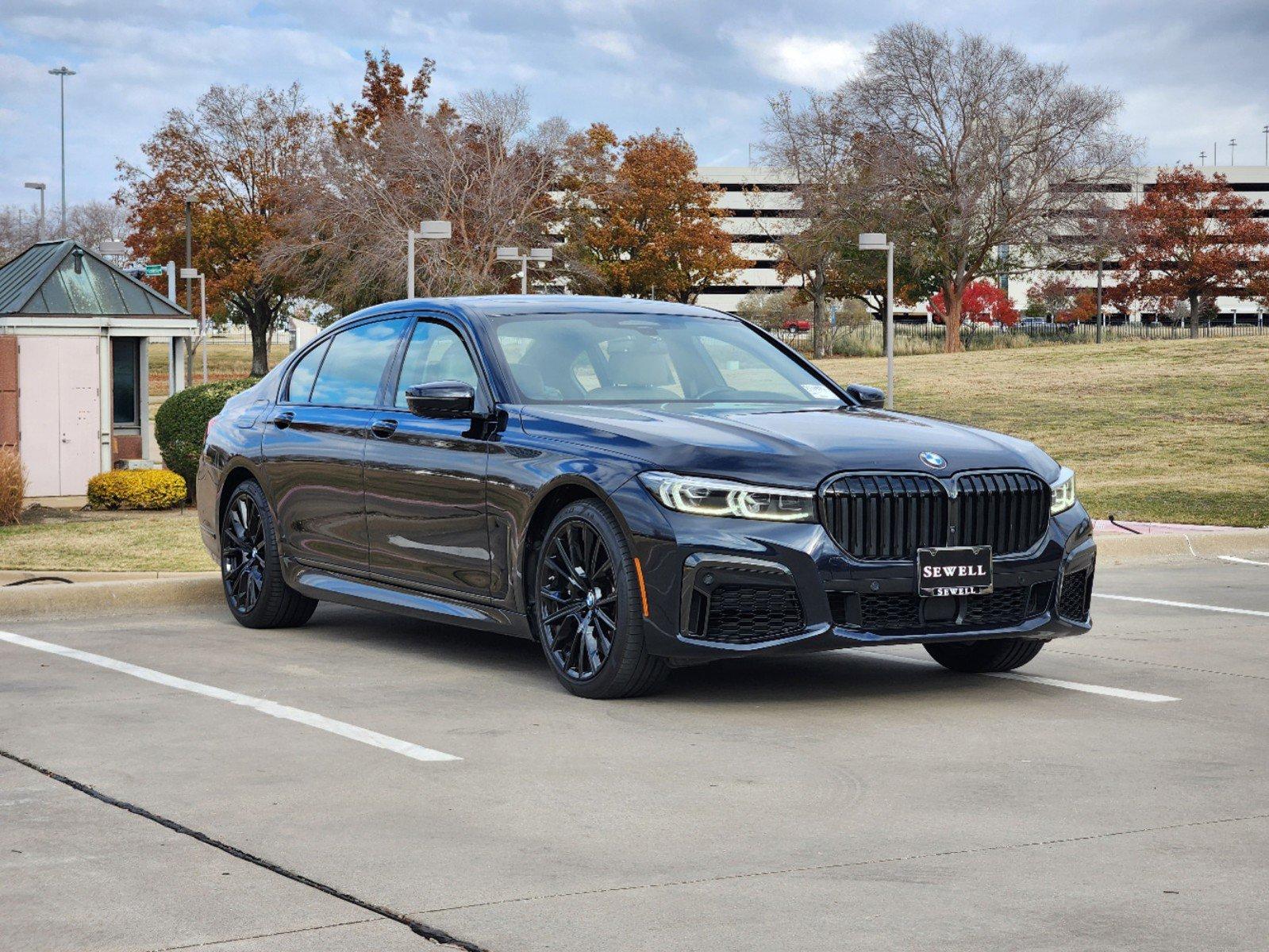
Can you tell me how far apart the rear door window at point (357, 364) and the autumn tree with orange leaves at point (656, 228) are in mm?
61484

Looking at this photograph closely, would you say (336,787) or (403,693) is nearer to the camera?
(336,787)

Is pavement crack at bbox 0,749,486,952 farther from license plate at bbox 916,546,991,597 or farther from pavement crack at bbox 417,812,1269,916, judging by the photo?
license plate at bbox 916,546,991,597

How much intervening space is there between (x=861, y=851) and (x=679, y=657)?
7.20 feet

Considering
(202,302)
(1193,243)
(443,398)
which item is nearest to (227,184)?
(202,302)

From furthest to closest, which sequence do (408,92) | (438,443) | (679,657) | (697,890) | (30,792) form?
(408,92) → (438,443) → (679,657) → (30,792) → (697,890)

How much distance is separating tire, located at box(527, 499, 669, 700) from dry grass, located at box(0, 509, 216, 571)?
15.8 ft

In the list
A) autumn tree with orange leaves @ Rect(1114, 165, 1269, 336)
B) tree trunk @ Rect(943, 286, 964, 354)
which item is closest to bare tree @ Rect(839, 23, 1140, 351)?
tree trunk @ Rect(943, 286, 964, 354)

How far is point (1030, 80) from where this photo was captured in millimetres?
62781

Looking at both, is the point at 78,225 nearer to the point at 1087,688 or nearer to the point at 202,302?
the point at 202,302

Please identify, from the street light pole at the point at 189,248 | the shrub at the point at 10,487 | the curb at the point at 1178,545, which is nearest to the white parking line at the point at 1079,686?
the curb at the point at 1178,545

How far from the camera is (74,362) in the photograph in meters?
19.0

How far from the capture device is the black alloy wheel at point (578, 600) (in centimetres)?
739

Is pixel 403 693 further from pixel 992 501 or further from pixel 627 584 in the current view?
pixel 992 501

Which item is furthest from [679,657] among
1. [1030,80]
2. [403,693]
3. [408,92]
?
[408,92]
